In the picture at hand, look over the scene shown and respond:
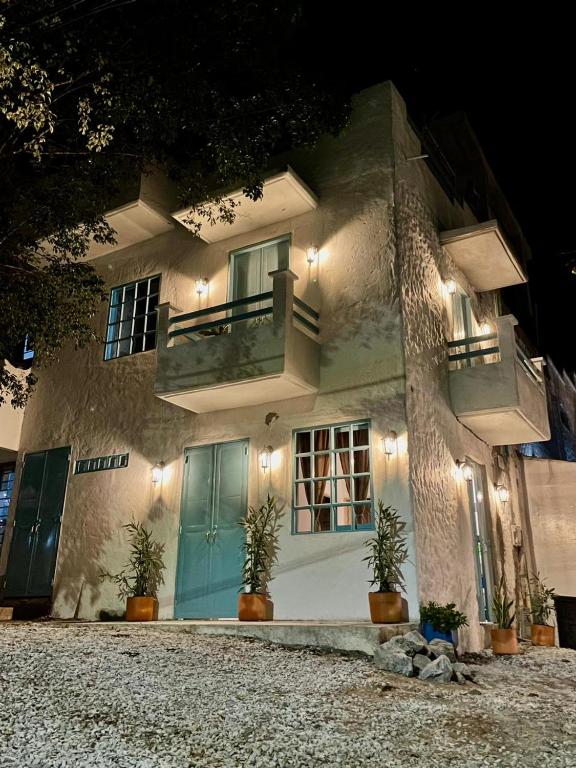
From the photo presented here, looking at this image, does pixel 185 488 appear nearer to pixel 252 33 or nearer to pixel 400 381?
pixel 400 381

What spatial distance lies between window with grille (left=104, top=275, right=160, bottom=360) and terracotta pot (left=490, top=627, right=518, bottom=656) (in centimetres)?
745

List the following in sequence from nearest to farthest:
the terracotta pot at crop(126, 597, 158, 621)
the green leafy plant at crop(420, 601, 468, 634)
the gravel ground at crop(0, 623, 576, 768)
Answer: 1. the gravel ground at crop(0, 623, 576, 768)
2. the green leafy plant at crop(420, 601, 468, 634)
3. the terracotta pot at crop(126, 597, 158, 621)

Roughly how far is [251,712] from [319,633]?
2.72 metres

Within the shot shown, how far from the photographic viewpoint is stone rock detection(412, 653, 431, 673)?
672 centimetres

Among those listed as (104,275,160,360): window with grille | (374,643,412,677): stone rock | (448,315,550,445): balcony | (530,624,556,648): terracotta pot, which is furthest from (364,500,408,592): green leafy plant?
(104,275,160,360): window with grille

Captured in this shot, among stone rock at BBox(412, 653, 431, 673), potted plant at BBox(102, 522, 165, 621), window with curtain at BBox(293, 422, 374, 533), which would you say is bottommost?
stone rock at BBox(412, 653, 431, 673)

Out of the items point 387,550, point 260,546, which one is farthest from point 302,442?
point 387,550

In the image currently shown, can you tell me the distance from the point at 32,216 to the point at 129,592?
20.1 feet

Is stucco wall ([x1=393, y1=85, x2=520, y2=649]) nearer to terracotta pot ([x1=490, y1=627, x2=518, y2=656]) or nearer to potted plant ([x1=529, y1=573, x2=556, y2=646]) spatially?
terracotta pot ([x1=490, y1=627, x2=518, y2=656])

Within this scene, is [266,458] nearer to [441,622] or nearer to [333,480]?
[333,480]

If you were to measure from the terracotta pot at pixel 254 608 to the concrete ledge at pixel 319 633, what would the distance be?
65cm

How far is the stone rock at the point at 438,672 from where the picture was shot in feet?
21.4

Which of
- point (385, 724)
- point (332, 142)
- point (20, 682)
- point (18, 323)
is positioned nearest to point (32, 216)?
point (18, 323)

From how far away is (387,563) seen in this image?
8.34 metres
